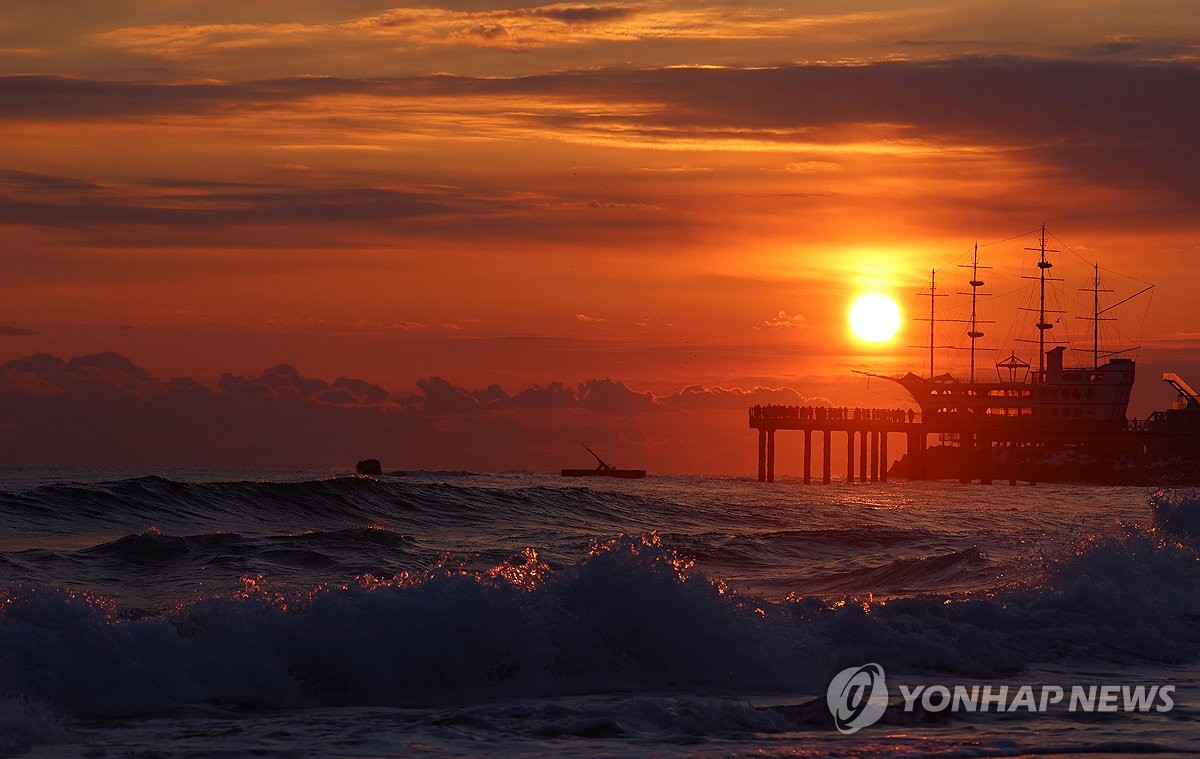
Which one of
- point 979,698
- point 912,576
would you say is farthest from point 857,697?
point 912,576

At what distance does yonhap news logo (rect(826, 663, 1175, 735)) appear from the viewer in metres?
11.8

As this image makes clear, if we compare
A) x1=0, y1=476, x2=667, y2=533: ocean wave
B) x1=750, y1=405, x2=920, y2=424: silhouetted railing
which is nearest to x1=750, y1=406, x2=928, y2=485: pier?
x1=750, y1=405, x2=920, y2=424: silhouetted railing

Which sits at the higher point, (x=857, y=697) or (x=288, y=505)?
(x=857, y=697)

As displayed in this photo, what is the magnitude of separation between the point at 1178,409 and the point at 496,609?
10209cm

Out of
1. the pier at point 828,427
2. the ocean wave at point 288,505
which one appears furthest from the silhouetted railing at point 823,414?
the ocean wave at point 288,505

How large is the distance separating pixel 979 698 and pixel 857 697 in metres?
1.22

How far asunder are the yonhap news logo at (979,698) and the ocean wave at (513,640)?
559 mm

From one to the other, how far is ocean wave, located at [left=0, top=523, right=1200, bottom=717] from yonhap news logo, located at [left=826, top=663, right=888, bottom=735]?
0.78ft

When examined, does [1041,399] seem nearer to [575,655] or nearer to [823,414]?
[823,414]

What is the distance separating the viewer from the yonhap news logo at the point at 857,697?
1129 centimetres

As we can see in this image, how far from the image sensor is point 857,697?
1229 cm

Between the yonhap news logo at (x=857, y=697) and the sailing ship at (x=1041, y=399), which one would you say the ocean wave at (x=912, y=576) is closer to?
the yonhap news logo at (x=857, y=697)

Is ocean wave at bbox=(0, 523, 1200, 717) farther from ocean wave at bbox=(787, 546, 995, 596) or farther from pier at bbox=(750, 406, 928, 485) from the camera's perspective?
pier at bbox=(750, 406, 928, 485)

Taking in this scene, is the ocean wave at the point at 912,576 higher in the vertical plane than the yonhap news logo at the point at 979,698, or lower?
lower
